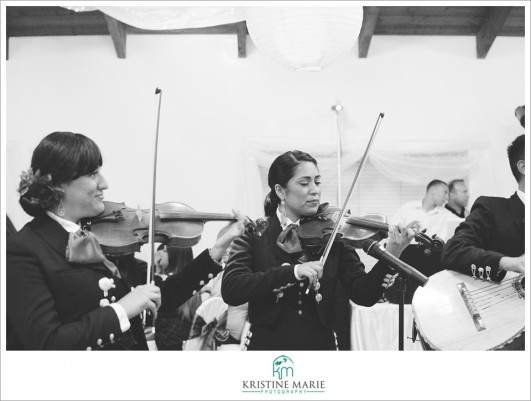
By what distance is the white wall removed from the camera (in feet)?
9.89

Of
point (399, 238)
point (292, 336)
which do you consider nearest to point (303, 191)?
point (399, 238)

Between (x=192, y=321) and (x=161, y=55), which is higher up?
(x=161, y=55)

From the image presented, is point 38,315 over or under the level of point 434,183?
under

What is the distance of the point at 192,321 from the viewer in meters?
2.59

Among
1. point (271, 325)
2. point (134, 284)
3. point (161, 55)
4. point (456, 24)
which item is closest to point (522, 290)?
point (271, 325)

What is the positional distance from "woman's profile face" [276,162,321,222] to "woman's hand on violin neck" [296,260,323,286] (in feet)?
0.81

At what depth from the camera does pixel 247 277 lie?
182cm

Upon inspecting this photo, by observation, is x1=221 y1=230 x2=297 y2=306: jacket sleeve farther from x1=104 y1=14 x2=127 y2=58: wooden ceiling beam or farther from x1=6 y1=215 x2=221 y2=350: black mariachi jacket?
x1=104 y1=14 x2=127 y2=58: wooden ceiling beam

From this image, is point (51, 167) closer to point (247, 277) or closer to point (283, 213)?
point (247, 277)

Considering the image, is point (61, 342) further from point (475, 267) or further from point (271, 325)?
point (475, 267)

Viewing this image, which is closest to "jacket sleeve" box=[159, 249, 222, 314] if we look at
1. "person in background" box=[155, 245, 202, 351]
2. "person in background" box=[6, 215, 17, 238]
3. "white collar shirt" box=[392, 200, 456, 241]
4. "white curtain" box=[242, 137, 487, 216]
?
"person in background" box=[155, 245, 202, 351]

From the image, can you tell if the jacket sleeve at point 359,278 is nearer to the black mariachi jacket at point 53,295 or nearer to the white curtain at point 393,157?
the black mariachi jacket at point 53,295

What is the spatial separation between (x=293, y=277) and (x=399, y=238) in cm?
38

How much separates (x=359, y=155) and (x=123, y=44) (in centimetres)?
153
